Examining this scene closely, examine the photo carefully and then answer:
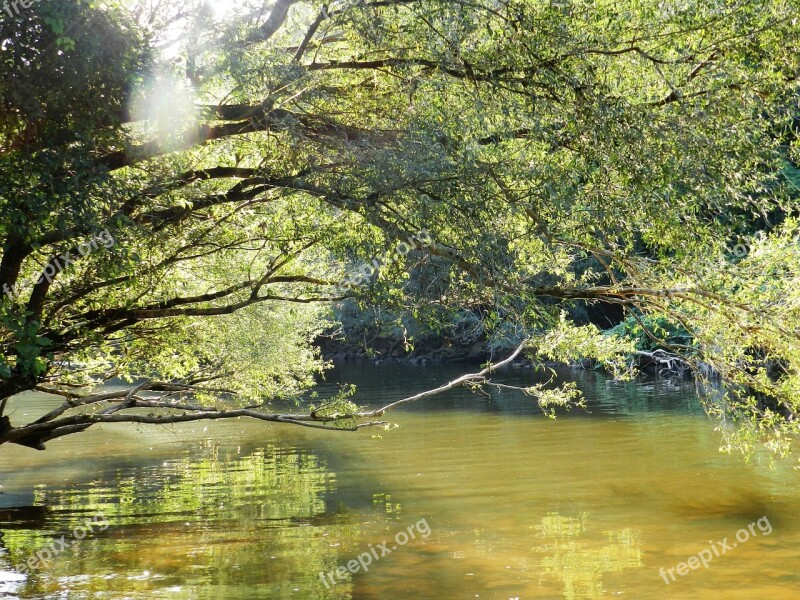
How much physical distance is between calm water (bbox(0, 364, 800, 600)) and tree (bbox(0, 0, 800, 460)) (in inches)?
102

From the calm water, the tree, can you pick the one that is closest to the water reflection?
the calm water

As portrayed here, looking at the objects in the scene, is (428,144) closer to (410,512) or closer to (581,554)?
(581,554)

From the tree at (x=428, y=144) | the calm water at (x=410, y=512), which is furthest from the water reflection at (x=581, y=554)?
the tree at (x=428, y=144)

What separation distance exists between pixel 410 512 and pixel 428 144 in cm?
871

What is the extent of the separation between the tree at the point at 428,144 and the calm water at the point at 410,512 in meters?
2.59

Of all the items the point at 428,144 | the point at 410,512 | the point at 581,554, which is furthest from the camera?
the point at 410,512

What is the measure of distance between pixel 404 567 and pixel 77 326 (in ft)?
17.9

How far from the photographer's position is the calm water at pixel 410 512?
1106 centimetres

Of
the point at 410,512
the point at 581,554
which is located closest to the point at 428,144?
the point at 581,554

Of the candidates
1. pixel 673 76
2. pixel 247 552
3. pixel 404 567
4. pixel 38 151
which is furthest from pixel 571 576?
pixel 38 151

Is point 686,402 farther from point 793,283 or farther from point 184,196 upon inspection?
point 184,196

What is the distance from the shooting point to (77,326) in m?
10.2

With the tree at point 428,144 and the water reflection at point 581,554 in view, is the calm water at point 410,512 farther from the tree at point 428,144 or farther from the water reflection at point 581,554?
the tree at point 428,144

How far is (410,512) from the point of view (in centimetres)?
1500
